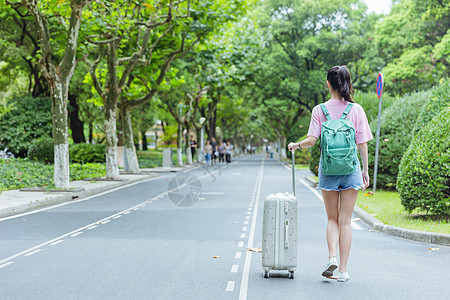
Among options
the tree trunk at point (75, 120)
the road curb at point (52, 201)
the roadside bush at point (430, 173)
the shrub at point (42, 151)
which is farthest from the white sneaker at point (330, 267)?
the tree trunk at point (75, 120)

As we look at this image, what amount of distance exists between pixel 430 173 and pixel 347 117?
176 inches

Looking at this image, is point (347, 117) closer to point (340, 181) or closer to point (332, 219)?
point (340, 181)

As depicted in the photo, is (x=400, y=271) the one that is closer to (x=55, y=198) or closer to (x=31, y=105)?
(x=55, y=198)

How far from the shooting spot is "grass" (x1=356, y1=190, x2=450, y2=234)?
916cm

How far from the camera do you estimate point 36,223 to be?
34.5 feet

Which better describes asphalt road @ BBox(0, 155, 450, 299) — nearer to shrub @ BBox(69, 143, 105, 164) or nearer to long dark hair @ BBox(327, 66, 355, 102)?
long dark hair @ BBox(327, 66, 355, 102)

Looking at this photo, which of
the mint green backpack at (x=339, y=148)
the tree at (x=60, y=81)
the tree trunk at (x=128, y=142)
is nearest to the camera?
the mint green backpack at (x=339, y=148)

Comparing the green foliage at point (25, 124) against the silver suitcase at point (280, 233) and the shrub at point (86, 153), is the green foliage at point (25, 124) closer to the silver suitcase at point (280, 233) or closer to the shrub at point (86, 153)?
the shrub at point (86, 153)

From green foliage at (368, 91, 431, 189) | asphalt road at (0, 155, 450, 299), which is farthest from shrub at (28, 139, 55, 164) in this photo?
green foliage at (368, 91, 431, 189)

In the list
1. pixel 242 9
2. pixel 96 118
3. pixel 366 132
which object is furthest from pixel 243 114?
pixel 366 132

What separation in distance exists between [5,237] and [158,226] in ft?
8.73

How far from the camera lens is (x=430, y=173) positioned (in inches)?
370

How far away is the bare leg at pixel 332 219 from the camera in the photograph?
18.6 ft

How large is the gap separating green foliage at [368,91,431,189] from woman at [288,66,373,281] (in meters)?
10.7
